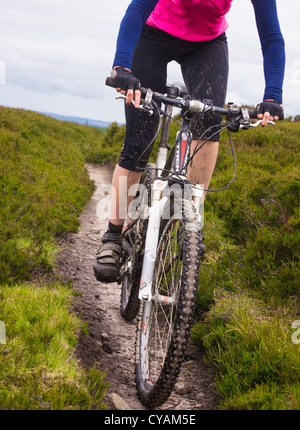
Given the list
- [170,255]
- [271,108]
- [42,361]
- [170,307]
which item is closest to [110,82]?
[271,108]

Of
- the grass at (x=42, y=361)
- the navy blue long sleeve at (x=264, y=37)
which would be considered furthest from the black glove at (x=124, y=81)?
the grass at (x=42, y=361)

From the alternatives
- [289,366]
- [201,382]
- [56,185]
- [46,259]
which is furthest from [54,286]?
[56,185]

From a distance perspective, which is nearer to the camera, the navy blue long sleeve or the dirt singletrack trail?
the navy blue long sleeve

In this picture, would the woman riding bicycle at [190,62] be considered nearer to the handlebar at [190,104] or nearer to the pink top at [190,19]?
the pink top at [190,19]

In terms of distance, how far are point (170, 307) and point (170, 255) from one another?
34 cm

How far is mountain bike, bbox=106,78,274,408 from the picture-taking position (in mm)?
2162

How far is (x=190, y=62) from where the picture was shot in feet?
10.6

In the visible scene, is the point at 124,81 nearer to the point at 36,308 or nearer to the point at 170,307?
the point at 170,307

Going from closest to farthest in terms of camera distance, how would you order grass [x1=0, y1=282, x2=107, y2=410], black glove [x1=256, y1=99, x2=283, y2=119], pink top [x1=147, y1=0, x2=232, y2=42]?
1. grass [x1=0, y1=282, x2=107, y2=410]
2. black glove [x1=256, y1=99, x2=283, y2=119]
3. pink top [x1=147, y1=0, x2=232, y2=42]

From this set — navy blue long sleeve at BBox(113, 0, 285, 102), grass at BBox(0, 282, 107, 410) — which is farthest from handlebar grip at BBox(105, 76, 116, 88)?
grass at BBox(0, 282, 107, 410)

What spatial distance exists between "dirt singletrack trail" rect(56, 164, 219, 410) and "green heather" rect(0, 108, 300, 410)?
118 mm

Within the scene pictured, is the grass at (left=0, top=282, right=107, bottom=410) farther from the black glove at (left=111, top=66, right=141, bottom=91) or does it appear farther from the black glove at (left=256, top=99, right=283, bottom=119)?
the black glove at (left=256, top=99, right=283, bottom=119)

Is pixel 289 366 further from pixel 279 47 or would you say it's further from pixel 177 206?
pixel 279 47

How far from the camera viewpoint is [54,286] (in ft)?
12.3
